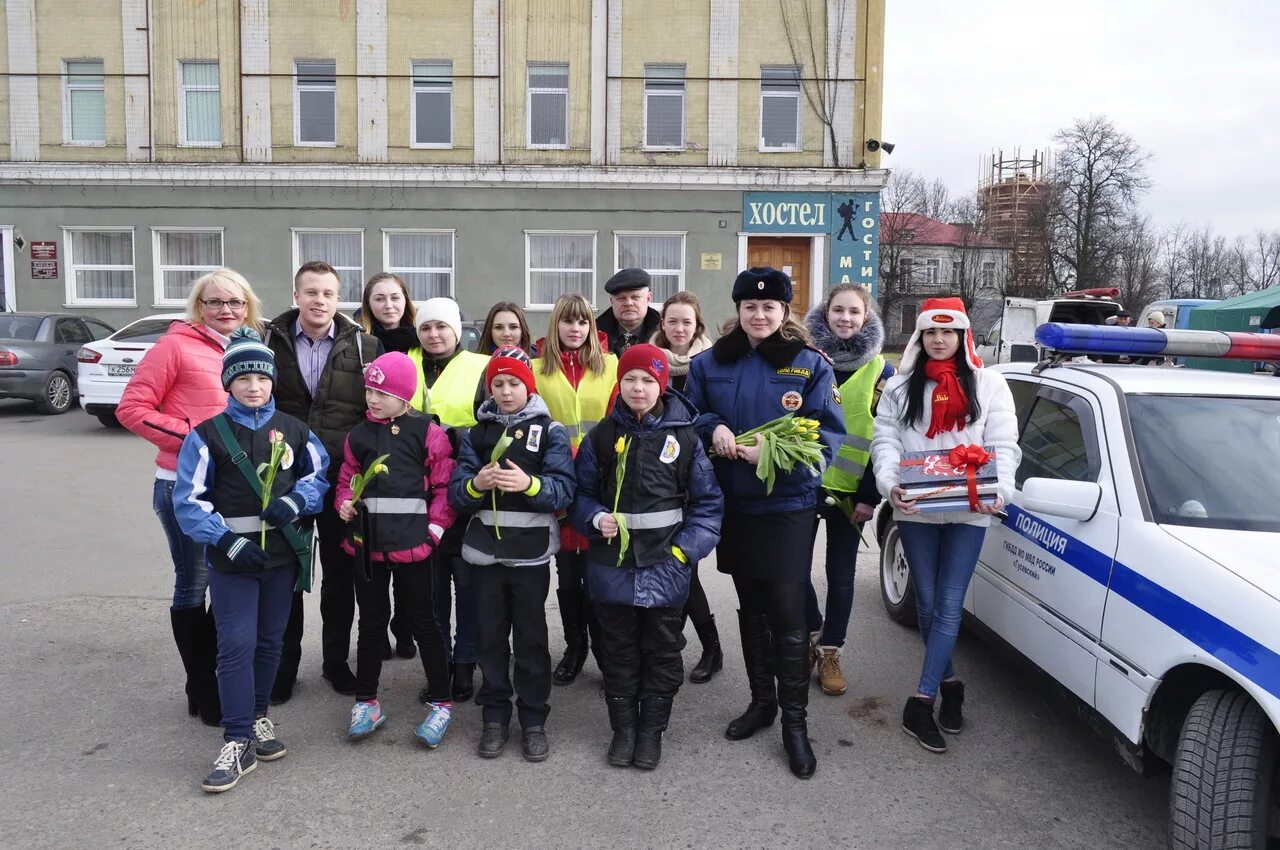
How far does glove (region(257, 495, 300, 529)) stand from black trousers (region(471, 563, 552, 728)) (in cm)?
78

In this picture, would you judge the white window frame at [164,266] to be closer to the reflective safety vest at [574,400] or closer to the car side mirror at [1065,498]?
the reflective safety vest at [574,400]

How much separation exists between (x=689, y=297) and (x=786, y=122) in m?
15.7

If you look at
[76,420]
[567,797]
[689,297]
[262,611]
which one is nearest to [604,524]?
[567,797]

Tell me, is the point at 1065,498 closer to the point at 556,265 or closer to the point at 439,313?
the point at 439,313

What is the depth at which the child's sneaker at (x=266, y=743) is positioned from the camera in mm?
3637

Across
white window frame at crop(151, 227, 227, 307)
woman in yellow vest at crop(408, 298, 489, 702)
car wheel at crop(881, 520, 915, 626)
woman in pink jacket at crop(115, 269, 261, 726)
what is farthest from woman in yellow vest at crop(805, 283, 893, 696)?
white window frame at crop(151, 227, 227, 307)

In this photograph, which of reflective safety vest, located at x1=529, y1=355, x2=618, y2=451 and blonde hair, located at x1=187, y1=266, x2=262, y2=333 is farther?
reflective safety vest, located at x1=529, y1=355, x2=618, y2=451

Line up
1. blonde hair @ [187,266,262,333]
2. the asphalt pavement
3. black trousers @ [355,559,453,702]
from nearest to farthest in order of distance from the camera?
the asphalt pavement → black trousers @ [355,559,453,702] → blonde hair @ [187,266,262,333]

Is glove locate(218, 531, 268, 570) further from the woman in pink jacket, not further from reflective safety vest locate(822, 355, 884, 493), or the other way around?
reflective safety vest locate(822, 355, 884, 493)

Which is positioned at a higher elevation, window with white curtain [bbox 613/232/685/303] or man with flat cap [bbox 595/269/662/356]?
window with white curtain [bbox 613/232/685/303]

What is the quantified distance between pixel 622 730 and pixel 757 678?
2.21 feet

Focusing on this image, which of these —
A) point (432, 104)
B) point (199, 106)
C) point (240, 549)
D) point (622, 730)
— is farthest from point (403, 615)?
point (199, 106)

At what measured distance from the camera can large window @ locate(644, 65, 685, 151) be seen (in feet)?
62.3

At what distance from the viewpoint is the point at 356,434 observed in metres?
3.85
